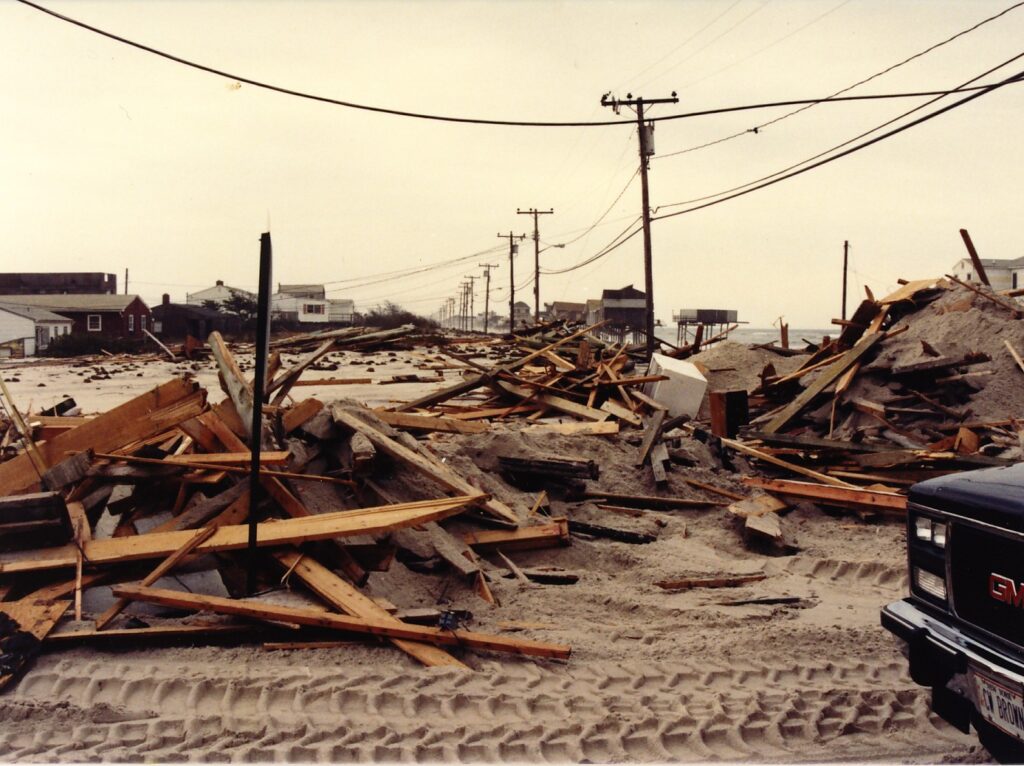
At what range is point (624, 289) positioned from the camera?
7688cm

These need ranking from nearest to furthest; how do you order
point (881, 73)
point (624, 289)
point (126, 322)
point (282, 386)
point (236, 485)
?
1. point (236, 485)
2. point (282, 386)
3. point (881, 73)
4. point (126, 322)
5. point (624, 289)

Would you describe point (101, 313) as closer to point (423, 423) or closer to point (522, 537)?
point (423, 423)

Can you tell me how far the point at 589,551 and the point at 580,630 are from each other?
1.80 m

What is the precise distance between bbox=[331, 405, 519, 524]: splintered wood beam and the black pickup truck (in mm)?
3572

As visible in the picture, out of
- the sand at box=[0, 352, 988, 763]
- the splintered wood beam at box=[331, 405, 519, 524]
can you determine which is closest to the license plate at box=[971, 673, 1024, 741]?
the sand at box=[0, 352, 988, 763]

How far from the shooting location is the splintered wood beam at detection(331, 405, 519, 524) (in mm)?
6711

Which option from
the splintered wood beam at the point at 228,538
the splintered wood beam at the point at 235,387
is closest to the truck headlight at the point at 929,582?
the splintered wood beam at the point at 228,538

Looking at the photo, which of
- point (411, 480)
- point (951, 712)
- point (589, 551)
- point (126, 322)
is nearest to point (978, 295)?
point (589, 551)

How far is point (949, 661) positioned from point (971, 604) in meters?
0.26

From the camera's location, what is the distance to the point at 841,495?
8312 mm

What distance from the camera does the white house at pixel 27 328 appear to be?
41.2m

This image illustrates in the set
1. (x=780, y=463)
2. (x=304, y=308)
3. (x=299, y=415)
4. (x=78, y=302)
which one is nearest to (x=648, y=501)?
(x=780, y=463)

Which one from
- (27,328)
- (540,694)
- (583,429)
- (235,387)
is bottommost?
(540,694)

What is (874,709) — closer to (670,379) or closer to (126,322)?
(670,379)
